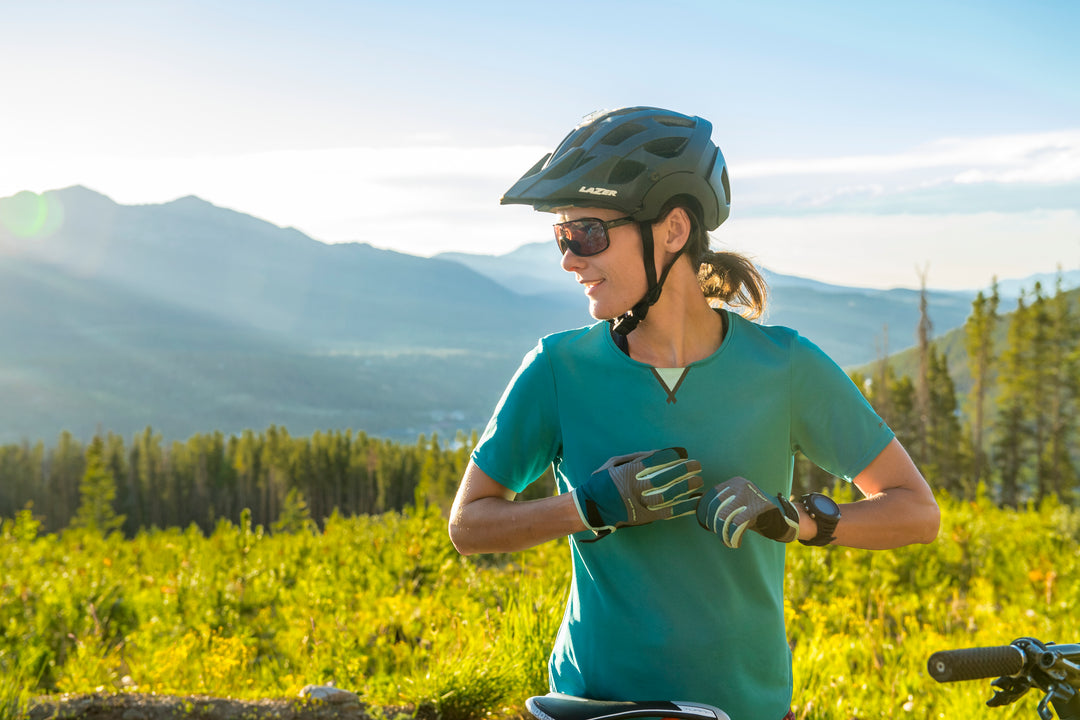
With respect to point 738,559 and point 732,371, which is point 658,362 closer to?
point 732,371

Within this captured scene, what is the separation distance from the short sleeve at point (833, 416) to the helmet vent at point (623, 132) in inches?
34.2

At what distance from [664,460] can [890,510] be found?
0.73m

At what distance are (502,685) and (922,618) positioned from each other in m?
5.39

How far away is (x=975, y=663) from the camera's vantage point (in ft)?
6.50

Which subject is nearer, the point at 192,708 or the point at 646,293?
the point at 646,293

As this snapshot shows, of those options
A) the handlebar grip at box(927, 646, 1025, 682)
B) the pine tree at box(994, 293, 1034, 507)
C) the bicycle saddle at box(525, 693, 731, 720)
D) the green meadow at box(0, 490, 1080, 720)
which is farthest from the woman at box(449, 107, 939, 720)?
the pine tree at box(994, 293, 1034, 507)

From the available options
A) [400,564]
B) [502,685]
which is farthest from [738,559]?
[400,564]

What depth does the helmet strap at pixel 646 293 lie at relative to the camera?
2.44m

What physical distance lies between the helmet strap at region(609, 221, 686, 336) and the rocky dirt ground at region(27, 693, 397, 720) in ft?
10.9

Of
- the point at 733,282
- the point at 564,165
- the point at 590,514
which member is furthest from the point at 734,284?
the point at 590,514

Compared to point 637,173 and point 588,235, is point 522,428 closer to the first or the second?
point 588,235

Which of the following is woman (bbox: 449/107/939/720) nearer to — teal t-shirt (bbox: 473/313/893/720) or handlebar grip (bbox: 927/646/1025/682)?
teal t-shirt (bbox: 473/313/893/720)

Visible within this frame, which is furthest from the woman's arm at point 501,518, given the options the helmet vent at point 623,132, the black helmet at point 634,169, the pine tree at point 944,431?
the pine tree at point 944,431

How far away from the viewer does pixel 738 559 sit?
2.23 meters
